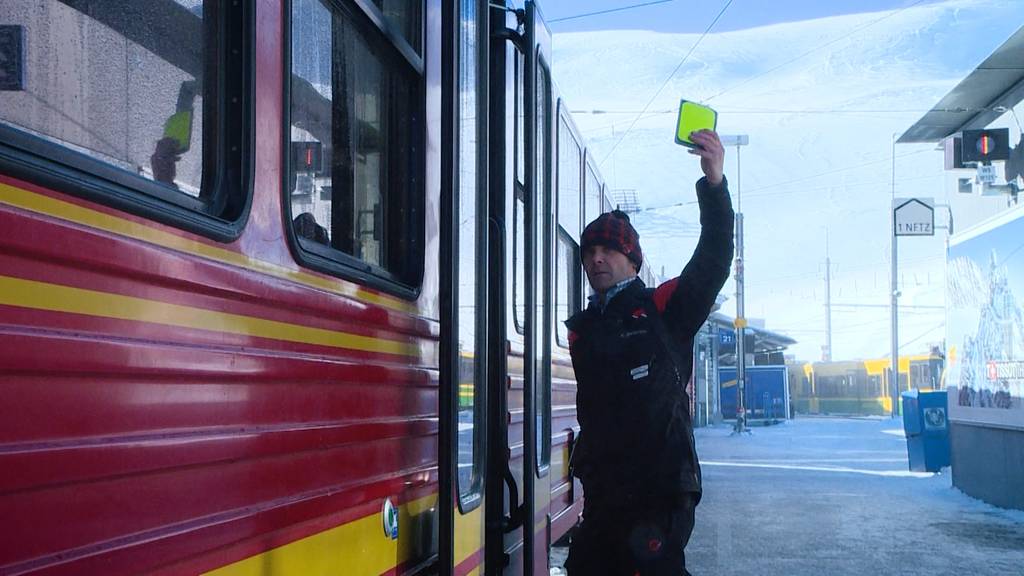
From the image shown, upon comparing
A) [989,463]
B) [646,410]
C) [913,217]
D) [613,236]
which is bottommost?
[989,463]

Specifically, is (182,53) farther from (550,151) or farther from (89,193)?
(550,151)

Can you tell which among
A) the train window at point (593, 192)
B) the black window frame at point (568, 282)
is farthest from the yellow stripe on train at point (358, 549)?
the train window at point (593, 192)

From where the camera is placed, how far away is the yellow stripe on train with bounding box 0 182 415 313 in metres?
1.52

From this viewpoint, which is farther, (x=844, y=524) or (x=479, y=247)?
(x=844, y=524)

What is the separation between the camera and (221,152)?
213cm

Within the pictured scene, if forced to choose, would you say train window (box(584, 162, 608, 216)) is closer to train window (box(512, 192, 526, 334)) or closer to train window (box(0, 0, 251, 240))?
train window (box(512, 192, 526, 334))

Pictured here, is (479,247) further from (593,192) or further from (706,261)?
(593,192)

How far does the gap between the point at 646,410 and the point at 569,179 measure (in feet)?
9.92

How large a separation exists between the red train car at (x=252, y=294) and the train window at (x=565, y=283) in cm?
190

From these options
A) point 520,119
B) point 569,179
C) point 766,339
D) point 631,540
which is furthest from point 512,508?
point 766,339

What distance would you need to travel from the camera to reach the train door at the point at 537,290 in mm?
4070

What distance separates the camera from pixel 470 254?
350cm

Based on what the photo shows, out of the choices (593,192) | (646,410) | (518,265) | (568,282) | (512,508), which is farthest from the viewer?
(593,192)

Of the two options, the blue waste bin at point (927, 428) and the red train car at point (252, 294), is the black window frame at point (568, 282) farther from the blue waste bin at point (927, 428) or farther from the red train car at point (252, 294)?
the blue waste bin at point (927, 428)
